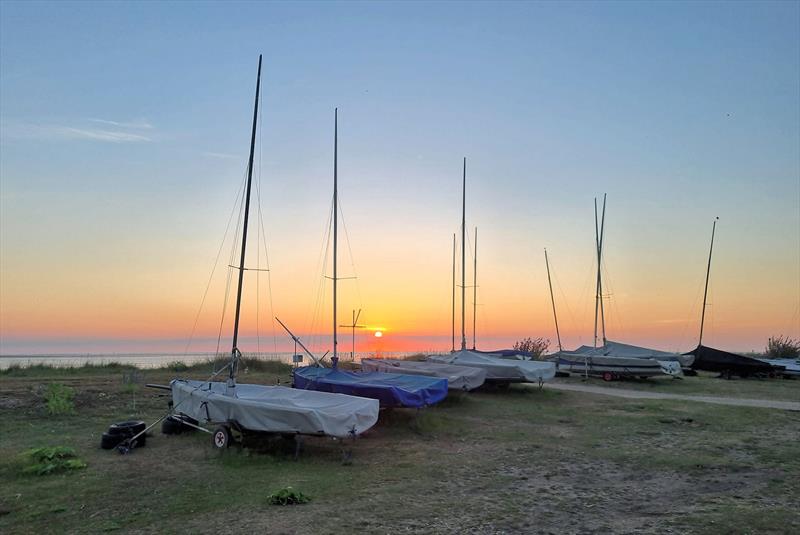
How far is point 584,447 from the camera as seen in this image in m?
14.0

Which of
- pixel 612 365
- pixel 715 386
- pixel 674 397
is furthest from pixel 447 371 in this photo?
pixel 715 386

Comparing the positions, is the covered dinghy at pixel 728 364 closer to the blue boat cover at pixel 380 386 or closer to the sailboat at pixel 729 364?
the sailboat at pixel 729 364

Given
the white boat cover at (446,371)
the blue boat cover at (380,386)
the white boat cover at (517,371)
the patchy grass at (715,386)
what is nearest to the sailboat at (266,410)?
the blue boat cover at (380,386)

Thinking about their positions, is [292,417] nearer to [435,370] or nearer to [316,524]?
[316,524]

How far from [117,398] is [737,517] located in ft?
57.9

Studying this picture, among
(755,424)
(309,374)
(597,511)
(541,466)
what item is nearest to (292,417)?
(541,466)

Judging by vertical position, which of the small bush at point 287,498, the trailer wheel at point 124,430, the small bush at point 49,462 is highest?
the trailer wheel at point 124,430

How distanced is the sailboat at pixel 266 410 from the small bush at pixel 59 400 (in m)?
4.07

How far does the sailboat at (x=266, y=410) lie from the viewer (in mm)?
12203

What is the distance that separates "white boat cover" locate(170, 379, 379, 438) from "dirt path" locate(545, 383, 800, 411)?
14900 millimetres

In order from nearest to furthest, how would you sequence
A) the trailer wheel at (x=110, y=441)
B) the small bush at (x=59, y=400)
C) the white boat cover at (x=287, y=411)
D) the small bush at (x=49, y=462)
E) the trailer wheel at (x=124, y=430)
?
the small bush at (x=49, y=462), the white boat cover at (x=287, y=411), the trailer wheel at (x=110, y=441), the trailer wheel at (x=124, y=430), the small bush at (x=59, y=400)

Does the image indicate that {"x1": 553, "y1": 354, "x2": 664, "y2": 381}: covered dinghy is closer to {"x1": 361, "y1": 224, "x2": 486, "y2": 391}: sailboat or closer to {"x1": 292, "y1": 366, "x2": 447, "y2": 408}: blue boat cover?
{"x1": 361, "y1": 224, "x2": 486, "y2": 391}: sailboat

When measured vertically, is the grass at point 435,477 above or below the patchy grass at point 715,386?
below

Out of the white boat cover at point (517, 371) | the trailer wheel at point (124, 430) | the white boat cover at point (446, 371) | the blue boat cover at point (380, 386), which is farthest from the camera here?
the white boat cover at point (517, 371)
